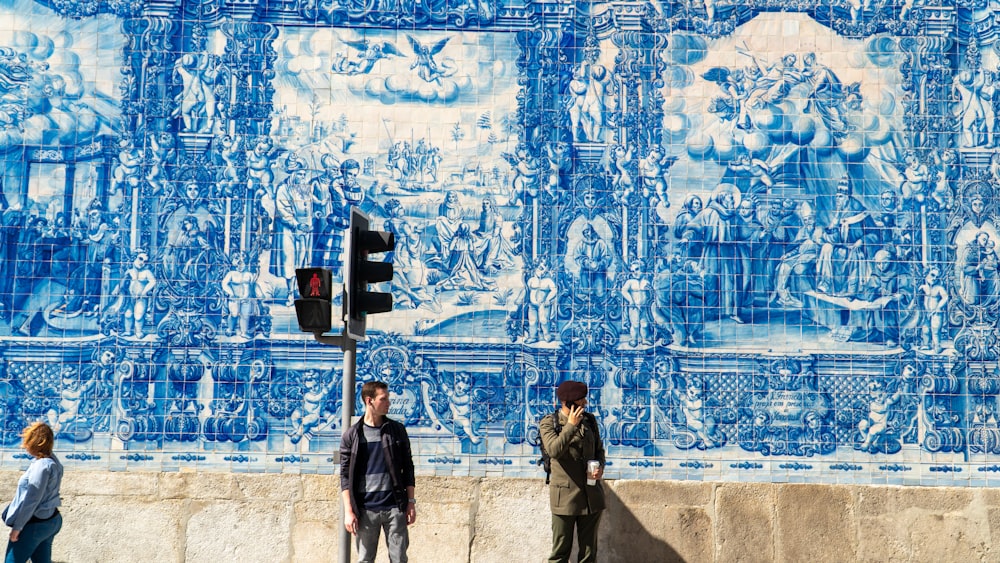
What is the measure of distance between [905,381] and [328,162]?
15.2 feet

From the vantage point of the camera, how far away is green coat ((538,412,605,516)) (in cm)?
746

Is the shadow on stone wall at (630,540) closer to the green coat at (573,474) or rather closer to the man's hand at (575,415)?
the green coat at (573,474)

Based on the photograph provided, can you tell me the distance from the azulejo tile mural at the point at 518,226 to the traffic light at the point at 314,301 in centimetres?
168

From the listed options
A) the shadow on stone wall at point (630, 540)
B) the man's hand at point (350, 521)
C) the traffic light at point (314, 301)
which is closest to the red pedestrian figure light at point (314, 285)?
the traffic light at point (314, 301)

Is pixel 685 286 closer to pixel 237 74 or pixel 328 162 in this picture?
pixel 328 162

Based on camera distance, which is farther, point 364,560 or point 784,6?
point 784,6

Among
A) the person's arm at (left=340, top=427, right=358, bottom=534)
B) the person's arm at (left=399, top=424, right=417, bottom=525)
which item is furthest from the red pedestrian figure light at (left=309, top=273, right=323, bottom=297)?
the person's arm at (left=399, top=424, right=417, bottom=525)

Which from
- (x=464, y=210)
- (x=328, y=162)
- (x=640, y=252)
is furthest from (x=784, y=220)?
(x=328, y=162)

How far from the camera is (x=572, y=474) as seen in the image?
7547mm

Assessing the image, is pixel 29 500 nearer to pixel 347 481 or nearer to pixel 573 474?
pixel 347 481

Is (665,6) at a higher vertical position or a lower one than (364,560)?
higher

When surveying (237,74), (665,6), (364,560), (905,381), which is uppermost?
(665,6)

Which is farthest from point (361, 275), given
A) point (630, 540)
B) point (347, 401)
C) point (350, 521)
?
point (630, 540)

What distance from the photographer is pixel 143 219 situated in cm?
861
